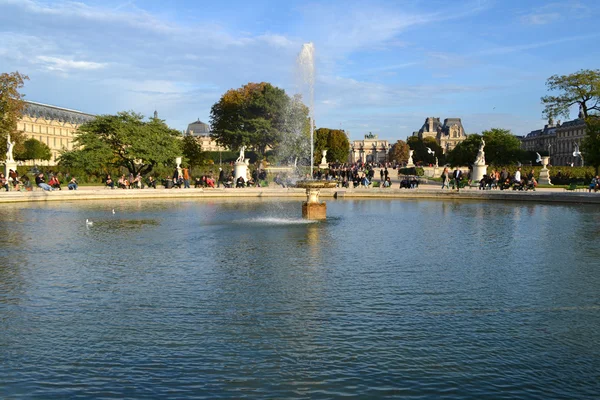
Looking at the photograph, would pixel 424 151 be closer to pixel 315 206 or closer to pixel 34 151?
pixel 34 151

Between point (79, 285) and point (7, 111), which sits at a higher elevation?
point (7, 111)

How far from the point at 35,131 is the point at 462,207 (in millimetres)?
110556

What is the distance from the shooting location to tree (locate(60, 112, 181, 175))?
44094 millimetres

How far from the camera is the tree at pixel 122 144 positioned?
4409cm

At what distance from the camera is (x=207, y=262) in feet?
39.3

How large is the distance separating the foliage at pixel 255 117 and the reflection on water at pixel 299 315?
54.6 metres

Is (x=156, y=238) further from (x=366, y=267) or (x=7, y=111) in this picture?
(x=7, y=111)

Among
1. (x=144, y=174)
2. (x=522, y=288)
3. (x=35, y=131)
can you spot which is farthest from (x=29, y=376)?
(x=35, y=131)

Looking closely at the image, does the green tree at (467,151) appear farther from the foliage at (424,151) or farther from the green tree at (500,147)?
the foliage at (424,151)

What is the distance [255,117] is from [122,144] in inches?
1082

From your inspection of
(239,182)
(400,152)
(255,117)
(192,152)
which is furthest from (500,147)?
(400,152)

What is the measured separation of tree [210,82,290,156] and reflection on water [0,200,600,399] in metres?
54.6

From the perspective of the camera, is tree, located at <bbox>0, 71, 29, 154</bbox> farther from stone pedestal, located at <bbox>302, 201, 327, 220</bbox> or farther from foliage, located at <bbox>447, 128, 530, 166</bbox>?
foliage, located at <bbox>447, 128, 530, 166</bbox>

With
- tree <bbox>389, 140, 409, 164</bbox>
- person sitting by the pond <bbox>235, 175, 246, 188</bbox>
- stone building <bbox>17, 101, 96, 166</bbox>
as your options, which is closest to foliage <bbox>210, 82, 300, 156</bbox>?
person sitting by the pond <bbox>235, 175, 246, 188</bbox>
